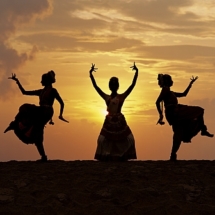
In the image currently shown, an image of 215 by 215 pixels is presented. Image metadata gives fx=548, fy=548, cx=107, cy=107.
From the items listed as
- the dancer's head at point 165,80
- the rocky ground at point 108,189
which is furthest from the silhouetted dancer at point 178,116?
the rocky ground at point 108,189

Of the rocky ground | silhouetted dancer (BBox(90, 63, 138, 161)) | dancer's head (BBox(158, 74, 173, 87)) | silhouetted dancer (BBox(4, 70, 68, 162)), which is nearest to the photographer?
the rocky ground

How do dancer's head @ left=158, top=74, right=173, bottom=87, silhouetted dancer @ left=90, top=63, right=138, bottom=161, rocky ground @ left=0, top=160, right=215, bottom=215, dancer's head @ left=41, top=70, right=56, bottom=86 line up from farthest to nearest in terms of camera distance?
dancer's head @ left=41, top=70, right=56, bottom=86
dancer's head @ left=158, top=74, right=173, bottom=87
silhouetted dancer @ left=90, top=63, right=138, bottom=161
rocky ground @ left=0, top=160, right=215, bottom=215

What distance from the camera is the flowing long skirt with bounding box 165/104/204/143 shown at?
1706 cm

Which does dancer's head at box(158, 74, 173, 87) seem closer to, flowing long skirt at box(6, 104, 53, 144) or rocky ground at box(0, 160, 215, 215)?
rocky ground at box(0, 160, 215, 215)

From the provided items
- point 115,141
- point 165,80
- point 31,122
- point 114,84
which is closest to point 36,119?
point 31,122

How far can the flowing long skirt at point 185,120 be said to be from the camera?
1706 cm

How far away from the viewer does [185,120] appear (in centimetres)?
1706

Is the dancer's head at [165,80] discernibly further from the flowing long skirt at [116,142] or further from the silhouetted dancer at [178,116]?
the flowing long skirt at [116,142]

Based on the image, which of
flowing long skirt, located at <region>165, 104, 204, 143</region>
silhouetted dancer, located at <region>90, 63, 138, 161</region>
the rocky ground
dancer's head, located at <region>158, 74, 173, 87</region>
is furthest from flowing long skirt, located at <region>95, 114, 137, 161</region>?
dancer's head, located at <region>158, 74, 173, 87</region>

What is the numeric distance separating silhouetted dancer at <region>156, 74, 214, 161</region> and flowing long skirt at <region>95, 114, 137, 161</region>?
1289mm

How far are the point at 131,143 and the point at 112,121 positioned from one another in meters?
0.90

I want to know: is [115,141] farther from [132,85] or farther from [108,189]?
[108,189]

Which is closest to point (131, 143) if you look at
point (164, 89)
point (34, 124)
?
point (164, 89)

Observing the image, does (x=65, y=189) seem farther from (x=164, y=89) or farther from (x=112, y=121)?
(x=164, y=89)
